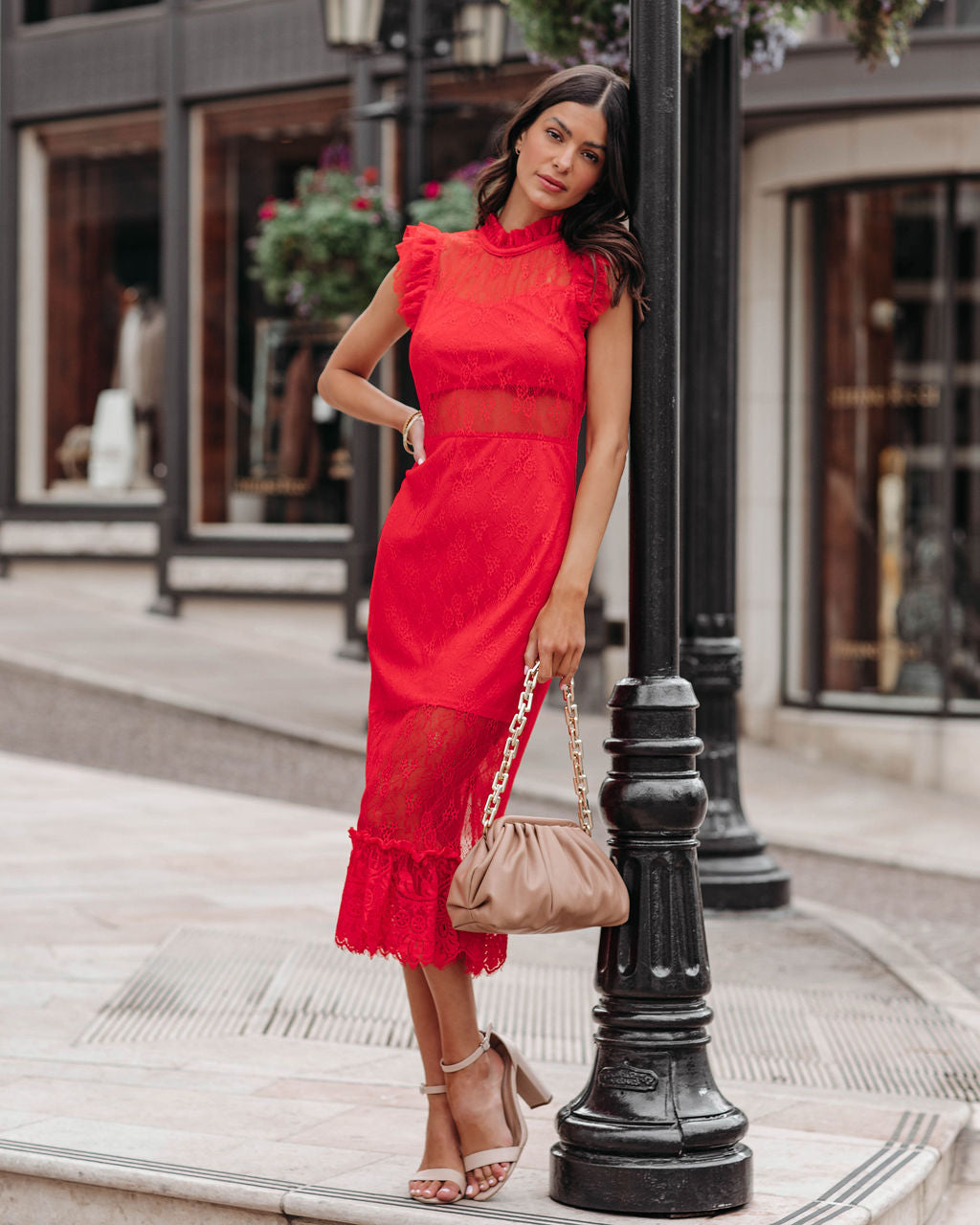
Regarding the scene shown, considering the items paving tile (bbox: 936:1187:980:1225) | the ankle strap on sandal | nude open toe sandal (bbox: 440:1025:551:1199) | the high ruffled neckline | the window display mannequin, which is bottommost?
paving tile (bbox: 936:1187:980:1225)

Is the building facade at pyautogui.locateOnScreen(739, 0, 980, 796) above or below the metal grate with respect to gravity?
above

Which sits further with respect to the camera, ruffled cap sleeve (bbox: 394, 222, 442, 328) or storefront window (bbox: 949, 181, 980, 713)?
storefront window (bbox: 949, 181, 980, 713)

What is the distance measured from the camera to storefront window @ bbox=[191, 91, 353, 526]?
1527 centimetres

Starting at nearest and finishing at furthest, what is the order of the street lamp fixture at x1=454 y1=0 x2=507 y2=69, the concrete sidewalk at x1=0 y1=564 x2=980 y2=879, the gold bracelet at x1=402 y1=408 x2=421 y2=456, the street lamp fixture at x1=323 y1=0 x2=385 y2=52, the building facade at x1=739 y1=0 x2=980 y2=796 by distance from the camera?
the gold bracelet at x1=402 y1=408 x2=421 y2=456, the concrete sidewalk at x1=0 y1=564 x2=980 y2=879, the street lamp fixture at x1=323 y1=0 x2=385 y2=52, the street lamp fixture at x1=454 y1=0 x2=507 y2=69, the building facade at x1=739 y1=0 x2=980 y2=796

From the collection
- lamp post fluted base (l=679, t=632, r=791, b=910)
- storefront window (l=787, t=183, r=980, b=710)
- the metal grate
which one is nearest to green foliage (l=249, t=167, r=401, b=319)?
storefront window (l=787, t=183, r=980, b=710)

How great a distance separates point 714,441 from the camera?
694 centimetres

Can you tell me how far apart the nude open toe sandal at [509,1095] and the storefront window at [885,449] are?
27.9 ft

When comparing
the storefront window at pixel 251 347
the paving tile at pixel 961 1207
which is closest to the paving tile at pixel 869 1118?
the paving tile at pixel 961 1207

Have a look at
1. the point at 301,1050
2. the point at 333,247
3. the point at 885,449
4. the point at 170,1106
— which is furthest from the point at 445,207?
the point at 170,1106

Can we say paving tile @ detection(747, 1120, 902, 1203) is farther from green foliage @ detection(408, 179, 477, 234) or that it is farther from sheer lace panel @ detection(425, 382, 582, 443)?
green foliage @ detection(408, 179, 477, 234)

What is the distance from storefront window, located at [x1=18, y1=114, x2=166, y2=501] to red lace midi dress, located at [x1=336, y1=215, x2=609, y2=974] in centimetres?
1289

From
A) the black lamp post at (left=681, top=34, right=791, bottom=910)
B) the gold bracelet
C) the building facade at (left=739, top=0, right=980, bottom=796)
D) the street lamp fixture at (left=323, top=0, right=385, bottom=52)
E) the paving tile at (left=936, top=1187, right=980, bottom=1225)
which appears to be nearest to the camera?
the gold bracelet

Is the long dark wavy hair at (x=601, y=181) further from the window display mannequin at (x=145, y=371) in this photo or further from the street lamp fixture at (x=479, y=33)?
the window display mannequin at (x=145, y=371)

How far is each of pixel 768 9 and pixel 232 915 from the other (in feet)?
12.9
